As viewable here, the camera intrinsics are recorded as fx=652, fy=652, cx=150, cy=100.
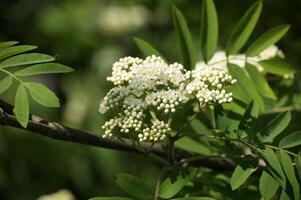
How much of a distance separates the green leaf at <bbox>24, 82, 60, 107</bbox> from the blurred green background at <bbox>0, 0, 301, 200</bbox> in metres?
1.45

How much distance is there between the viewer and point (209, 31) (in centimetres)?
277

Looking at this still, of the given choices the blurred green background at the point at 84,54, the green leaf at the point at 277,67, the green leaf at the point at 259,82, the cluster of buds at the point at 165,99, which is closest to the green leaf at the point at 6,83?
the cluster of buds at the point at 165,99

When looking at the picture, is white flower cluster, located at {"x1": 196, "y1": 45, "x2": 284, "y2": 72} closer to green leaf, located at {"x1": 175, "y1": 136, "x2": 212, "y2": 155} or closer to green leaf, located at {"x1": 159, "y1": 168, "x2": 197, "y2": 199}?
green leaf, located at {"x1": 175, "y1": 136, "x2": 212, "y2": 155}

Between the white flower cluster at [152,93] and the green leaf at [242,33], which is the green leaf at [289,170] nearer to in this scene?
the white flower cluster at [152,93]

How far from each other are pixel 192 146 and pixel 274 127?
18.8 inches

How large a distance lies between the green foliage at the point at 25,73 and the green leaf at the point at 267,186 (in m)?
0.74

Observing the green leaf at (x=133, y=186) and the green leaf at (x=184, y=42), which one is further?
the green leaf at (x=184, y=42)

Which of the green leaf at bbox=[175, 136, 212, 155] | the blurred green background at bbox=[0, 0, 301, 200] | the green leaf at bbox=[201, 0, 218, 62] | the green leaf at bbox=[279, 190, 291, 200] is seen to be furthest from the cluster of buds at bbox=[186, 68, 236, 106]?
the blurred green background at bbox=[0, 0, 301, 200]

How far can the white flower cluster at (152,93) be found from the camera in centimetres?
221

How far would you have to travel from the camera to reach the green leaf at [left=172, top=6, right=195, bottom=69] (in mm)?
2635

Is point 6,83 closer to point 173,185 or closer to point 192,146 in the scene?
point 173,185

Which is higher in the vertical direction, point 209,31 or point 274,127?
point 209,31

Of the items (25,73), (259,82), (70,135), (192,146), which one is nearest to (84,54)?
(192,146)

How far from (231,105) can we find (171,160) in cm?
32
